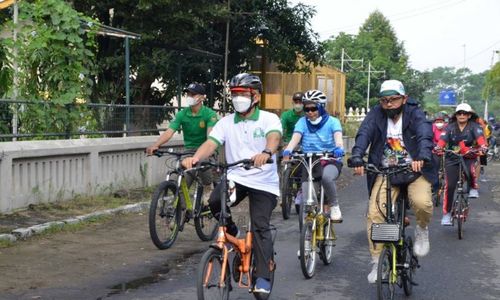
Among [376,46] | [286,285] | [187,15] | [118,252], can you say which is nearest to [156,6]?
[187,15]

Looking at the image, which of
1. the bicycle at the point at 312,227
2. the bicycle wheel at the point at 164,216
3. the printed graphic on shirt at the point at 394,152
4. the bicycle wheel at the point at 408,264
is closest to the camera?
the bicycle wheel at the point at 408,264

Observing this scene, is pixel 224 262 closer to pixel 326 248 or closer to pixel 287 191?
pixel 326 248

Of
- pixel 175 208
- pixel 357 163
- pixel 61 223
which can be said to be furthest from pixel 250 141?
pixel 61 223

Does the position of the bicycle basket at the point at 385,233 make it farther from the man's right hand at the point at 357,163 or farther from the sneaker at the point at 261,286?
the sneaker at the point at 261,286

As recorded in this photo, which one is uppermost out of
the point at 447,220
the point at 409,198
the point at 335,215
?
the point at 409,198

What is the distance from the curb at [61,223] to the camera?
8941 mm

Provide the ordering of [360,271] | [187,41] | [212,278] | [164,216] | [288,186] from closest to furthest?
[212,278]
[360,271]
[164,216]
[288,186]
[187,41]

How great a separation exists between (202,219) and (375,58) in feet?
289

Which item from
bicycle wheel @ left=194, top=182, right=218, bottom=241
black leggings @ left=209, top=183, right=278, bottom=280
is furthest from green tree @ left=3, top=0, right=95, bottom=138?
black leggings @ left=209, top=183, right=278, bottom=280

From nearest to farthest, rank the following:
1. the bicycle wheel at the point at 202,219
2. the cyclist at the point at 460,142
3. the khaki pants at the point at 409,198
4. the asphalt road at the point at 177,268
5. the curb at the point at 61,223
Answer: the khaki pants at the point at 409,198 → the asphalt road at the point at 177,268 → the curb at the point at 61,223 → the bicycle wheel at the point at 202,219 → the cyclist at the point at 460,142

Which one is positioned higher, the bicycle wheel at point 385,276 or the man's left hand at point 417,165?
the man's left hand at point 417,165

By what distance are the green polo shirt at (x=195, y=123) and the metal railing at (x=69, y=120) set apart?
2.52 meters

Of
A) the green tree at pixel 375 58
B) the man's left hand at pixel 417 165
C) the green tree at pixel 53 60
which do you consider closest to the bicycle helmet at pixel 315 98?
the man's left hand at pixel 417 165

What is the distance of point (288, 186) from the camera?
11.9 meters
